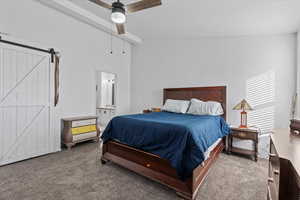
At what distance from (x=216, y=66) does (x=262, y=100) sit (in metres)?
1.30

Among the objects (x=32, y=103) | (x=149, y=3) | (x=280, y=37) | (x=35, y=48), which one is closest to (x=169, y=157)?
(x=149, y=3)

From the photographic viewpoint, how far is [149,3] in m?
2.07

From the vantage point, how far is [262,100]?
130 inches

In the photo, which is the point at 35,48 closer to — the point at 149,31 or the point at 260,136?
the point at 149,31

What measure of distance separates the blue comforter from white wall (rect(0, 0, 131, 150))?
177 cm

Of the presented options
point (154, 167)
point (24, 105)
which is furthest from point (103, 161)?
point (24, 105)

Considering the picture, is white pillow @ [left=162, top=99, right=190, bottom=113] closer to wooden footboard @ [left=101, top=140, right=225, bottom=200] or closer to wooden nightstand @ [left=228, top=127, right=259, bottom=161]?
wooden nightstand @ [left=228, top=127, right=259, bottom=161]

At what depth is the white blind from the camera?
3.25 m

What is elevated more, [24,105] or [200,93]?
[200,93]

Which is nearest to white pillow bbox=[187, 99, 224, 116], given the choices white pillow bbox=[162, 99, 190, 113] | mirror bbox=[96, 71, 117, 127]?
white pillow bbox=[162, 99, 190, 113]

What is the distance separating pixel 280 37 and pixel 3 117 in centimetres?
569

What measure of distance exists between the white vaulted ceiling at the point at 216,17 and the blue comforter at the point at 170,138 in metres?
2.18

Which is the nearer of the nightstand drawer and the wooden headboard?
the nightstand drawer

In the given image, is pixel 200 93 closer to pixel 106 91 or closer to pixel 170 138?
pixel 170 138
